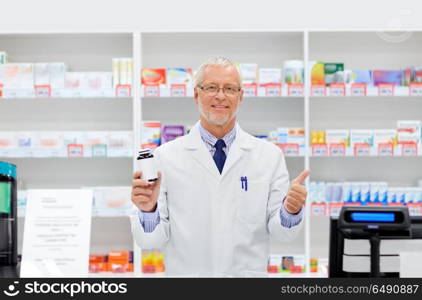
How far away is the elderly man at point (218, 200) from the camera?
2.08m

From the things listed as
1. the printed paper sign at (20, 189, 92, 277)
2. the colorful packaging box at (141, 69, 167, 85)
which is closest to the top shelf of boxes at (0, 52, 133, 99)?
the colorful packaging box at (141, 69, 167, 85)

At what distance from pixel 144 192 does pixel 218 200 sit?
0.53m

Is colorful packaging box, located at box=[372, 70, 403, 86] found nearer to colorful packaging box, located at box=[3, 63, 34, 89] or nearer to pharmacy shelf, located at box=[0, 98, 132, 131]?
pharmacy shelf, located at box=[0, 98, 132, 131]

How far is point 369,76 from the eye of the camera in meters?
4.43

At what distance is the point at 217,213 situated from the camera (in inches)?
82.4

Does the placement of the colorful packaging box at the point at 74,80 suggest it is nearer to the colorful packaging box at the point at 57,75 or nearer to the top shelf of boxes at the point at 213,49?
the colorful packaging box at the point at 57,75

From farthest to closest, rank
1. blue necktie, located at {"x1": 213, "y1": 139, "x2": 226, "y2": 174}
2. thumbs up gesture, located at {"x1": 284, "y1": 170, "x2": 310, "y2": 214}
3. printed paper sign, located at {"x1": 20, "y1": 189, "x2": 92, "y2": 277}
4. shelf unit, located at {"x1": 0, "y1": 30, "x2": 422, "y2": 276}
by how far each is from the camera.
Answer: shelf unit, located at {"x1": 0, "y1": 30, "x2": 422, "y2": 276}
blue necktie, located at {"x1": 213, "y1": 139, "x2": 226, "y2": 174}
thumbs up gesture, located at {"x1": 284, "y1": 170, "x2": 310, "y2": 214}
printed paper sign, located at {"x1": 20, "y1": 189, "x2": 92, "y2": 277}

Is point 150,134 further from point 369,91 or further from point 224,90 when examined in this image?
point 224,90

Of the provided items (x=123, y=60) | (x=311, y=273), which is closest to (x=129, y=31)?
(x=123, y=60)

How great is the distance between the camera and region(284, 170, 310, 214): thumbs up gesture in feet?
5.62

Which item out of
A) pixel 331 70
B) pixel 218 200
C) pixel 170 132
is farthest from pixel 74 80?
pixel 218 200

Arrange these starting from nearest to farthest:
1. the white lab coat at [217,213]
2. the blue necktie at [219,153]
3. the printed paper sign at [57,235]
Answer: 1. the printed paper sign at [57,235]
2. the white lab coat at [217,213]
3. the blue necktie at [219,153]

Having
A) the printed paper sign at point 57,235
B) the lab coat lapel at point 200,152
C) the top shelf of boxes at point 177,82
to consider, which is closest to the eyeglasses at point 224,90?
the lab coat lapel at point 200,152

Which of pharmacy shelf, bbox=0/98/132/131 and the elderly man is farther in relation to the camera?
pharmacy shelf, bbox=0/98/132/131
